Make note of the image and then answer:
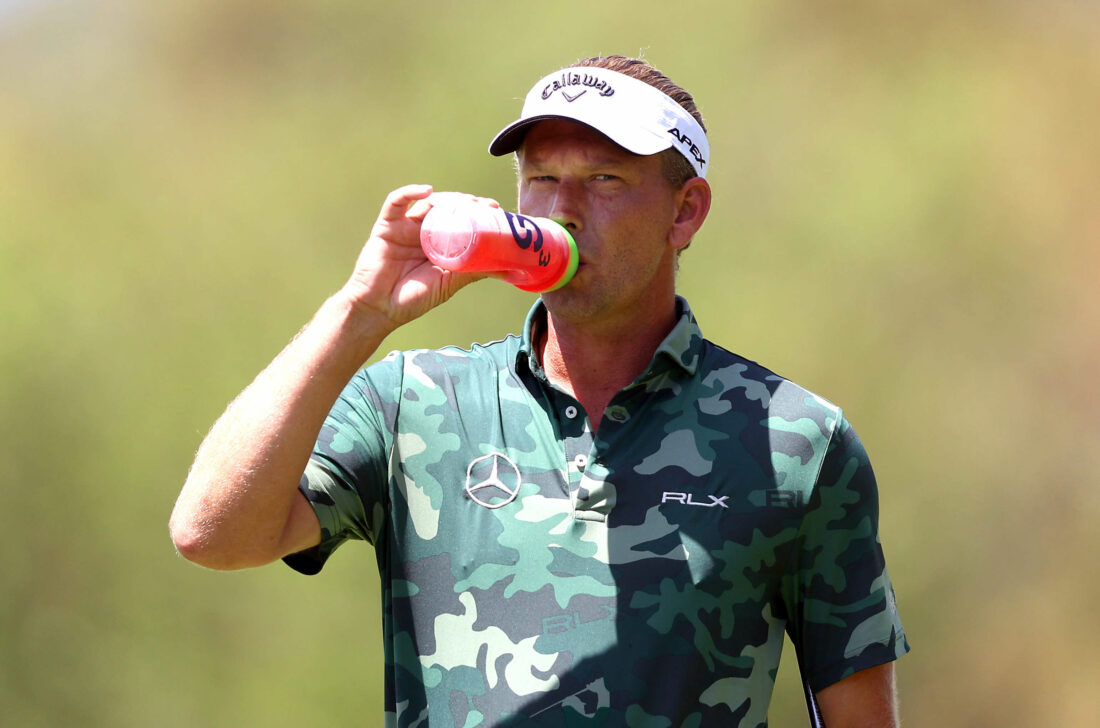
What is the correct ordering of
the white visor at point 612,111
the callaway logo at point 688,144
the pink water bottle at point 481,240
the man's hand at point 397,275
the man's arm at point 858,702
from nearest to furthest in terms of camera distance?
the pink water bottle at point 481,240
the man's hand at point 397,275
the man's arm at point 858,702
the white visor at point 612,111
the callaway logo at point 688,144

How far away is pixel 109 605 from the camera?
17.8 ft

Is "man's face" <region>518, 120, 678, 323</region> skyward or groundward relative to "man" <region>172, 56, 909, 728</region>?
skyward

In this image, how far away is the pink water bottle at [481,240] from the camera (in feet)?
6.13

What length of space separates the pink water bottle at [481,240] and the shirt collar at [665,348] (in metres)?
0.32

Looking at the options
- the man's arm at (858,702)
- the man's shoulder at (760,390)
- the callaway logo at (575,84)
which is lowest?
the man's arm at (858,702)

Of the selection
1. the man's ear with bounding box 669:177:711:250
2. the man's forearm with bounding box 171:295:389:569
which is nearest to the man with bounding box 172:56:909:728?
the man's forearm with bounding box 171:295:389:569

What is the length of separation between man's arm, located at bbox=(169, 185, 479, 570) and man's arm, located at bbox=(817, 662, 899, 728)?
41.8 inches

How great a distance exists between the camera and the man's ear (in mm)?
2574

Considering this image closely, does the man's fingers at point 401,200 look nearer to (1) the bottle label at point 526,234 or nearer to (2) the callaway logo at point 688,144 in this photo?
(1) the bottle label at point 526,234

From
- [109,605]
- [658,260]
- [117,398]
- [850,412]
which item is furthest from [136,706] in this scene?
[658,260]

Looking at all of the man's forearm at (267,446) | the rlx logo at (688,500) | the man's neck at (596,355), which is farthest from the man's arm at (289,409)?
the rlx logo at (688,500)

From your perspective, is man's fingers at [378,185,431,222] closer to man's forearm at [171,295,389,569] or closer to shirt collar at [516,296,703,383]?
man's forearm at [171,295,389,569]

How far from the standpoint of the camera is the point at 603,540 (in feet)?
7.02

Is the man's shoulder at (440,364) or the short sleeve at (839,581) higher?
the man's shoulder at (440,364)
